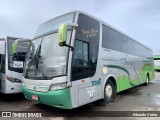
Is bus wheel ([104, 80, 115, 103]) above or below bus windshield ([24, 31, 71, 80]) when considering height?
below

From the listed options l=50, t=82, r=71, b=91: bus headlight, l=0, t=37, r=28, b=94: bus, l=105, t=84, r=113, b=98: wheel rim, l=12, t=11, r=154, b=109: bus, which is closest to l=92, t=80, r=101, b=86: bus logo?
l=12, t=11, r=154, b=109: bus

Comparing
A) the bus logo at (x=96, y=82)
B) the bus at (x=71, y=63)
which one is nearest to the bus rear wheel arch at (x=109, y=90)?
the bus at (x=71, y=63)

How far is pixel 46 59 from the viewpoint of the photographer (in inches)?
203

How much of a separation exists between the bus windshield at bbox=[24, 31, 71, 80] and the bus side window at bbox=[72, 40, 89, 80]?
33 cm

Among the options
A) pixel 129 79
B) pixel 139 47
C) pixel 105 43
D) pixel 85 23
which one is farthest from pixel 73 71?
pixel 139 47

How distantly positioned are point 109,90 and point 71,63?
2.84m

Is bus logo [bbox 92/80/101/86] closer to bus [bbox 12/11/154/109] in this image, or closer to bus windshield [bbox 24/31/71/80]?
bus [bbox 12/11/154/109]

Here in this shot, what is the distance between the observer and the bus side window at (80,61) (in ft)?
16.2

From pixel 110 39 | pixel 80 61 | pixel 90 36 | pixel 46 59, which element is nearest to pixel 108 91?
pixel 110 39

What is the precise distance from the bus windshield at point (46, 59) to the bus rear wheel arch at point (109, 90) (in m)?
2.59

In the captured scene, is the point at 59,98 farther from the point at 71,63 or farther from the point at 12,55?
the point at 12,55

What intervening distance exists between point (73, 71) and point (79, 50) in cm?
74

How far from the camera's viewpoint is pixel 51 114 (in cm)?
556

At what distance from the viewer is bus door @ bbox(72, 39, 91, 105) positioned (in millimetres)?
4971
